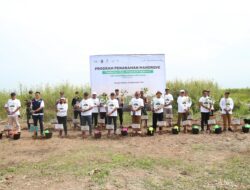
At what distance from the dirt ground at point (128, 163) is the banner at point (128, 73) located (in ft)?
15.9

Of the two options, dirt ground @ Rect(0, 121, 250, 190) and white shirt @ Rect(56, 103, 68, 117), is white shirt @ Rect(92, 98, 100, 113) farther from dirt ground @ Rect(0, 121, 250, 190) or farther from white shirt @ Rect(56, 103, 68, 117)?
dirt ground @ Rect(0, 121, 250, 190)

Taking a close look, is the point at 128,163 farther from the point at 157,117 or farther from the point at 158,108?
the point at 157,117

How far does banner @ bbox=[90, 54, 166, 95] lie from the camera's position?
1927cm

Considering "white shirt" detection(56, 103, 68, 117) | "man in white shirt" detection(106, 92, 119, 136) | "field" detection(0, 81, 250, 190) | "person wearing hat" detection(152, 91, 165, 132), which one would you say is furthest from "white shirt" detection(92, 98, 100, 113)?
"person wearing hat" detection(152, 91, 165, 132)

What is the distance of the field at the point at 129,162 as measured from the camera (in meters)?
9.46

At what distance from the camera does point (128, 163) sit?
35.2ft

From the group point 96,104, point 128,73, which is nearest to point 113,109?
point 96,104

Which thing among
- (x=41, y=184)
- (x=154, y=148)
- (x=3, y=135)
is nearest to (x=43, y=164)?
(x=41, y=184)

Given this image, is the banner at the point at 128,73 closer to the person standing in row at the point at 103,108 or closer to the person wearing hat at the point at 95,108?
the person standing in row at the point at 103,108

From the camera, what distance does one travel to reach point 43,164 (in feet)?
35.7

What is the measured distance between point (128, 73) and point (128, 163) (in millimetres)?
9205

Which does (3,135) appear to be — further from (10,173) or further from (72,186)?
(72,186)

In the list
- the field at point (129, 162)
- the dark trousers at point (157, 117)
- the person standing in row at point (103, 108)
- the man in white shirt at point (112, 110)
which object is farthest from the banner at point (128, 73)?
the field at point (129, 162)

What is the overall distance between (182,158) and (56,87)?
1420 cm
